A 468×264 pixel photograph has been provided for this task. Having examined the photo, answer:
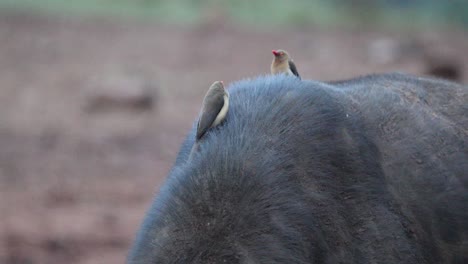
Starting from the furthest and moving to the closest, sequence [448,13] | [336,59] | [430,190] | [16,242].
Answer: [448,13]
[336,59]
[16,242]
[430,190]

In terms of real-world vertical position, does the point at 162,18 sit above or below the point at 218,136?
above

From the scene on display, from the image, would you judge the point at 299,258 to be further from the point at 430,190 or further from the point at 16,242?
the point at 16,242

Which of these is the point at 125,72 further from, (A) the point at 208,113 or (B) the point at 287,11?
(A) the point at 208,113

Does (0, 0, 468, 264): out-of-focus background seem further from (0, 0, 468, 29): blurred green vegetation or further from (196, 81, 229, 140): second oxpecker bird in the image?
(196, 81, 229, 140): second oxpecker bird

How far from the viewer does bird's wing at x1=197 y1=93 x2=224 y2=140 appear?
11.1 feet

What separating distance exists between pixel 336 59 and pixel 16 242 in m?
10.7

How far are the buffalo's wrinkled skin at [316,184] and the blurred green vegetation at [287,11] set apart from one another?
17.1 meters

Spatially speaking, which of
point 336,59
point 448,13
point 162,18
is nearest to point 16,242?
point 336,59

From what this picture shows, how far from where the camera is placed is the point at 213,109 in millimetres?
3391

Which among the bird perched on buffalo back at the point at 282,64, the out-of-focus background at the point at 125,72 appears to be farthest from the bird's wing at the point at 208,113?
the out-of-focus background at the point at 125,72

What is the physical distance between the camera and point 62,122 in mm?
12133

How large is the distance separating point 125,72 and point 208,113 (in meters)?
10.4

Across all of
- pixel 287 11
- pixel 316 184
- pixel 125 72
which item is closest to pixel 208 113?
pixel 316 184

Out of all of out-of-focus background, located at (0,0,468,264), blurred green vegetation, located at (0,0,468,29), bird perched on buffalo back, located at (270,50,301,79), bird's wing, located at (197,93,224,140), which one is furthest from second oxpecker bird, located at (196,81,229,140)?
blurred green vegetation, located at (0,0,468,29)
